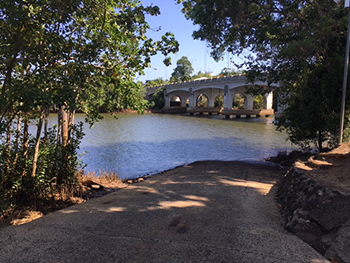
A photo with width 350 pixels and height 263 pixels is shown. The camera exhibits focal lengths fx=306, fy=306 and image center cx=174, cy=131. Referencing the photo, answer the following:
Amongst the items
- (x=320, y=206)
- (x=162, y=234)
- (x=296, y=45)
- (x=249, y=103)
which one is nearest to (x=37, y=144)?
(x=162, y=234)

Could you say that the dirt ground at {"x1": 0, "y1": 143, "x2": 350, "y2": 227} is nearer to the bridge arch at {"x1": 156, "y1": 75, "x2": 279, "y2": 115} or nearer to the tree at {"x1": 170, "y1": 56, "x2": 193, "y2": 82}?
the bridge arch at {"x1": 156, "y1": 75, "x2": 279, "y2": 115}

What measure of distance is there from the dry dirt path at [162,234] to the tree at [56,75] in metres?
1.38

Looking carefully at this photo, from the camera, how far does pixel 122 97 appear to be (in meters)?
7.88

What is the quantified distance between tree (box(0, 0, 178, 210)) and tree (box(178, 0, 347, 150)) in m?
4.42

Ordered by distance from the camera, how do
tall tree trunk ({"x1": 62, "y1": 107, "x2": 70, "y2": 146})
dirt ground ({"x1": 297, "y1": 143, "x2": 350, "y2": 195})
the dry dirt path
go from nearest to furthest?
1. the dry dirt path
2. dirt ground ({"x1": 297, "y1": 143, "x2": 350, "y2": 195})
3. tall tree trunk ({"x1": 62, "y1": 107, "x2": 70, "y2": 146})

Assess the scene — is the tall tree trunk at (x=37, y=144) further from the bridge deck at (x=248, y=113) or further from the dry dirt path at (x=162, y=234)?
the bridge deck at (x=248, y=113)

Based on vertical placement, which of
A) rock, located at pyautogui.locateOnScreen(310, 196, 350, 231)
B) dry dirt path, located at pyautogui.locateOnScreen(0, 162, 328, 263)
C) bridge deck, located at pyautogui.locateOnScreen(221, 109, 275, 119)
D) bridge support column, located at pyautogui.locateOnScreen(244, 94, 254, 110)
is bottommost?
dry dirt path, located at pyautogui.locateOnScreen(0, 162, 328, 263)

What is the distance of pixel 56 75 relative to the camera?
570cm

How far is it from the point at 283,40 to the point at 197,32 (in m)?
3.50

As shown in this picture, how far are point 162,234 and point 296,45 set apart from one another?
25.2 ft

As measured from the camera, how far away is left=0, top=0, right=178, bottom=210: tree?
4.75 metres

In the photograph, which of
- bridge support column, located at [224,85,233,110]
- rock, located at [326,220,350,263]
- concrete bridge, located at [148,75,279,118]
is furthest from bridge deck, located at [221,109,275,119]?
rock, located at [326,220,350,263]

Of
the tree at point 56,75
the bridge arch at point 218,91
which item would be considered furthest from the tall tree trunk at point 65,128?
the bridge arch at point 218,91

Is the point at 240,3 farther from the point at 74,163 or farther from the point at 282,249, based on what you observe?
the point at 282,249
